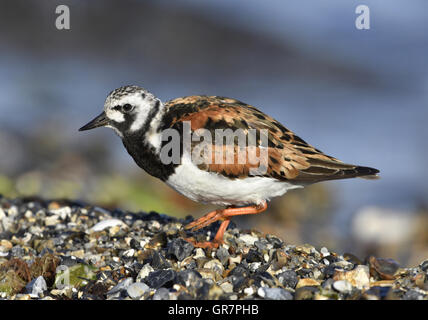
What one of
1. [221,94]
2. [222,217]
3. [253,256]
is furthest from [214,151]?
[221,94]

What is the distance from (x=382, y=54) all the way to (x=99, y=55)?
741cm

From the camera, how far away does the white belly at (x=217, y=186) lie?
3975 mm

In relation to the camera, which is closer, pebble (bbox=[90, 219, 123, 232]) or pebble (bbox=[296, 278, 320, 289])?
pebble (bbox=[296, 278, 320, 289])

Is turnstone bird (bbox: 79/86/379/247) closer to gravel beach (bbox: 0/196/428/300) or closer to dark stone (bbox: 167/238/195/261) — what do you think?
dark stone (bbox: 167/238/195/261)

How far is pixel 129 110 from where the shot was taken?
13.8 feet

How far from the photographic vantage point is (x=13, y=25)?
16.2m

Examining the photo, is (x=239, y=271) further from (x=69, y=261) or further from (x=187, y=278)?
(x=69, y=261)

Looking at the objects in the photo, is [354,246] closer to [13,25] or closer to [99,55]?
[99,55]

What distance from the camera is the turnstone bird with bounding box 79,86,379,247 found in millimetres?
4012

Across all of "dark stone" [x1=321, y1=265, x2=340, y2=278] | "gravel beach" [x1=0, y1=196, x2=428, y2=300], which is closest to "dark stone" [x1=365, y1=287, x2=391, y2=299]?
"gravel beach" [x1=0, y1=196, x2=428, y2=300]

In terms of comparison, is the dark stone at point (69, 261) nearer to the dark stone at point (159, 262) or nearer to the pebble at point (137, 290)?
the dark stone at point (159, 262)

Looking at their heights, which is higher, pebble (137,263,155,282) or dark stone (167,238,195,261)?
dark stone (167,238,195,261)

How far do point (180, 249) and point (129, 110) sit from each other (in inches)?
A: 44.2

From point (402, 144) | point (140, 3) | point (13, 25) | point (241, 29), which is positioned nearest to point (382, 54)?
point (241, 29)
